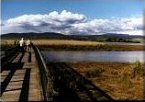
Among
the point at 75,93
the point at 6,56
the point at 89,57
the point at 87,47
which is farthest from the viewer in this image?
the point at 87,47

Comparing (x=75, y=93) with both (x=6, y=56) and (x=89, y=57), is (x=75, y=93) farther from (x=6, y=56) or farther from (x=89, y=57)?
(x=89, y=57)

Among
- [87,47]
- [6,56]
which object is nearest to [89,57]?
[6,56]

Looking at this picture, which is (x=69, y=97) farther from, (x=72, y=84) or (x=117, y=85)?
(x=117, y=85)

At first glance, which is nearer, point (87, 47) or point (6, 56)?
point (6, 56)

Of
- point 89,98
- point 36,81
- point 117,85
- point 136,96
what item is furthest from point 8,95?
point 117,85

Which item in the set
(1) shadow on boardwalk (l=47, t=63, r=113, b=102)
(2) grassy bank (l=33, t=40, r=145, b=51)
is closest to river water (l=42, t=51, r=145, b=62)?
(1) shadow on boardwalk (l=47, t=63, r=113, b=102)

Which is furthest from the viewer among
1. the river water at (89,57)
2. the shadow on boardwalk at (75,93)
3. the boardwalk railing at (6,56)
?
the river water at (89,57)

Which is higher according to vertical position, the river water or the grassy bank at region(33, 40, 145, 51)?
the river water

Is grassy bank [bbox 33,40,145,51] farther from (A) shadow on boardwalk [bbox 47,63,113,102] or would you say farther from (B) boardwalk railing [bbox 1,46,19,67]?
(A) shadow on boardwalk [bbox 47,63,113,102]

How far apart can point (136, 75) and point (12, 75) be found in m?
8.54

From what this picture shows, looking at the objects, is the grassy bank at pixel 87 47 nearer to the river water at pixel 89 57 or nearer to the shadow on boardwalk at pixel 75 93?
the river water at pixel 89 57

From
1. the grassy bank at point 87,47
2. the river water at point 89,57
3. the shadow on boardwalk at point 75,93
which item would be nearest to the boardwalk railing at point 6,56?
the shadow on boardwalk at point 75,93

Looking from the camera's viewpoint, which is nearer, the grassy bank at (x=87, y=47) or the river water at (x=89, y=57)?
the river water at (x=89, y=57)

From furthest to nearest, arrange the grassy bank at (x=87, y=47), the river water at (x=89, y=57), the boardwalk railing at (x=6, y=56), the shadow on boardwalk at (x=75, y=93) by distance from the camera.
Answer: the grassy bank at (x=87, y=47) → the river water at (x=89, y=57) → the boardwalk railing at (x=6, y=56) → the shadow on boardwalk at (x=75, y=93)
